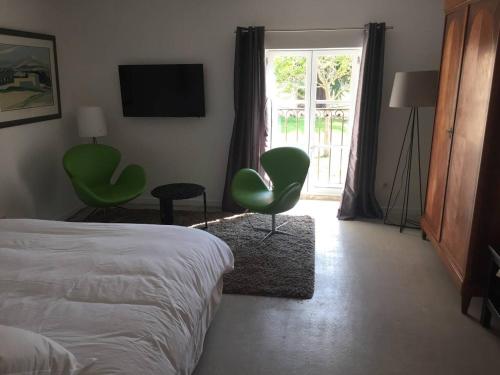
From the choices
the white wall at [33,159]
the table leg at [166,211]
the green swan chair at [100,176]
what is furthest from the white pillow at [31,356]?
the white wall at [33,159]

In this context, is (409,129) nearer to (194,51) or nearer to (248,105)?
(248,105)

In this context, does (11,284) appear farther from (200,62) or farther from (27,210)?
(200,62)

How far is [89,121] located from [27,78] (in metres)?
0.71

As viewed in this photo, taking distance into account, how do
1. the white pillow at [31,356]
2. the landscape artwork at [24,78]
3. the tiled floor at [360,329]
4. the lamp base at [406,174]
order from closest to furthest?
the white pillow at [31,356]
the tiled floor at [360,329]
the landscape artwork at [24,78]
the lamp base at [406,174]

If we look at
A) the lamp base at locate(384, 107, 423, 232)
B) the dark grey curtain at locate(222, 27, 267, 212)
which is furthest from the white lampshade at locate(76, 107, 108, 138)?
the lamp base at locate(384, 107, 423, 232)

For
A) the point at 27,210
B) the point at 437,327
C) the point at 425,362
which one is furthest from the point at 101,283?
the point at 27,210

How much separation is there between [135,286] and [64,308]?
299 mm

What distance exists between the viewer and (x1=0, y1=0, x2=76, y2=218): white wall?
3.79m

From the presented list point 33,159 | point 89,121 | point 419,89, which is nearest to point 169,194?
point 89,121

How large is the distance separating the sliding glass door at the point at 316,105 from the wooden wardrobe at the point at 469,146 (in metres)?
1.31

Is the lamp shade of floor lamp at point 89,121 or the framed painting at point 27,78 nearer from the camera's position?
the framed painting at point 27,78

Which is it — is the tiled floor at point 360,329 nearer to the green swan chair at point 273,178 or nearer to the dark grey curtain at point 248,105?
the green swan chair at point 273,178

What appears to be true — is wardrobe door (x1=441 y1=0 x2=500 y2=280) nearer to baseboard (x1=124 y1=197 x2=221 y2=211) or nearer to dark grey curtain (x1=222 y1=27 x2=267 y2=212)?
dark grey curtain (x1=222 y1=27 x2=267 y2=212)

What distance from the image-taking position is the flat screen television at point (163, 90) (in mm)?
4602
